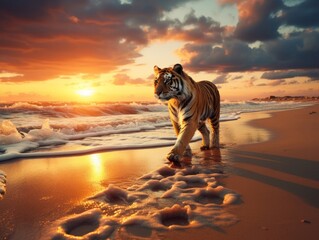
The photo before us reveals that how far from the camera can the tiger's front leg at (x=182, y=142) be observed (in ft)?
17.0

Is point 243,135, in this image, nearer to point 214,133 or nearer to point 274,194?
point 214,133

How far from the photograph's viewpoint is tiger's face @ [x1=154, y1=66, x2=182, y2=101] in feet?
18.0

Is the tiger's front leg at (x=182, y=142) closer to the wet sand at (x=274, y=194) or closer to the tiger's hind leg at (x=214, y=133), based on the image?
the wet sand at (x=274, y=194)

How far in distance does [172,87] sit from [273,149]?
9.71 ft

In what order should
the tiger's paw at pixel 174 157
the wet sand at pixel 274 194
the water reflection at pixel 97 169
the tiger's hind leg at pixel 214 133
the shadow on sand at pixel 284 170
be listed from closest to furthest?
the wet sand at pixel 274 194
the shadow on sand at pixel 284 170
the water reflection at pixel 97 169
the tiger's paw at pixel 174 157
the tiger's hind leg at pixel 214 133

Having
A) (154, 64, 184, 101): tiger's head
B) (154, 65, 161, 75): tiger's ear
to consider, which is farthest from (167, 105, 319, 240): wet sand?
(154, 65, 161, 75): tiger's ear

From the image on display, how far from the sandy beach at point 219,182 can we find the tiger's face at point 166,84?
1350mm

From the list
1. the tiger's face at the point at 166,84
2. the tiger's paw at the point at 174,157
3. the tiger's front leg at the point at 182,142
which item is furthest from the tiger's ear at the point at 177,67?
the tiger's paw at the point at 174,157

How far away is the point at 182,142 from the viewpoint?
5.34 meters

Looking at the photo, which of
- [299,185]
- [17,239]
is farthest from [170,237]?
[299,185]

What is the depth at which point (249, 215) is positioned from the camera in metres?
2.86

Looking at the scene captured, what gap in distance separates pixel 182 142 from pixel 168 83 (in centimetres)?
117

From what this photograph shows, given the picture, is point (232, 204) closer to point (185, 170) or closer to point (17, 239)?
point (185, 170)

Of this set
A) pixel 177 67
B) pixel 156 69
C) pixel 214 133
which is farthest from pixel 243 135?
pixel 156 69
